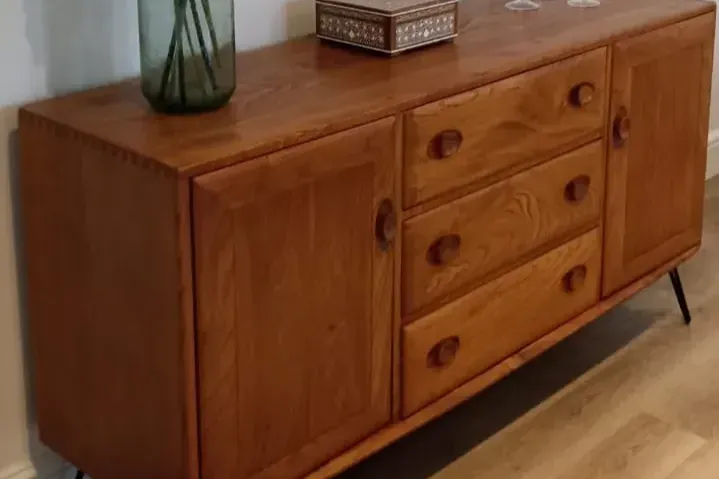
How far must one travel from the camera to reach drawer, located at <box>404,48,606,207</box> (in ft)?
5.97

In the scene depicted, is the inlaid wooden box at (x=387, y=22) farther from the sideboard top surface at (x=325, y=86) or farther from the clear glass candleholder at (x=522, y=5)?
the clear glass candleholder at (x=522, y=5)

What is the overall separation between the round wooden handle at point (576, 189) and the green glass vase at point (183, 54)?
0.80 metres

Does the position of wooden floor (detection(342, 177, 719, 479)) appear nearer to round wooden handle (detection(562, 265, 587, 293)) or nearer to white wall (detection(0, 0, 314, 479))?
round wooden handle (detection(562, 265, 587, 293))

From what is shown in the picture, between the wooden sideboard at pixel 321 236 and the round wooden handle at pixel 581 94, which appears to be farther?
the round wooden handle at pixel 581 94

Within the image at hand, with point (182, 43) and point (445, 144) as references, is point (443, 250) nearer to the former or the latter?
point (445, 144)

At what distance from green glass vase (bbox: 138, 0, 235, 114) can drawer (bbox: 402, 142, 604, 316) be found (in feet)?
1.32

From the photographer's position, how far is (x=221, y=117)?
65.4 inches

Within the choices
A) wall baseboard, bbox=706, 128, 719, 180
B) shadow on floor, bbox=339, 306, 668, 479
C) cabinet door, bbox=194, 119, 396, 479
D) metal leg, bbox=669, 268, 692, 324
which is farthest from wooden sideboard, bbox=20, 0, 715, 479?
wall baseboard, bbox=706, 128, 719, 180

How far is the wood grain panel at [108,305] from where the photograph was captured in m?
1.53

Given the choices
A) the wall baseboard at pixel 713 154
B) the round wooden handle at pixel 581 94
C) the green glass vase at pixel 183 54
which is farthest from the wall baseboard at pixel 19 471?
the wall baseboard at pixel 713 154

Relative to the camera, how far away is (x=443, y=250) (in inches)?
75.2

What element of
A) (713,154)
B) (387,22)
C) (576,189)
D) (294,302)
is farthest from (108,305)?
(713,154)

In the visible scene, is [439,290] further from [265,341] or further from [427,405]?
[265,341]

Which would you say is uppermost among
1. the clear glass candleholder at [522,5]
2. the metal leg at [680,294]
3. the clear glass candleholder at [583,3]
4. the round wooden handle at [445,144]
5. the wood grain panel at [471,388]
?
the clear glass candleholder at [583,3]
